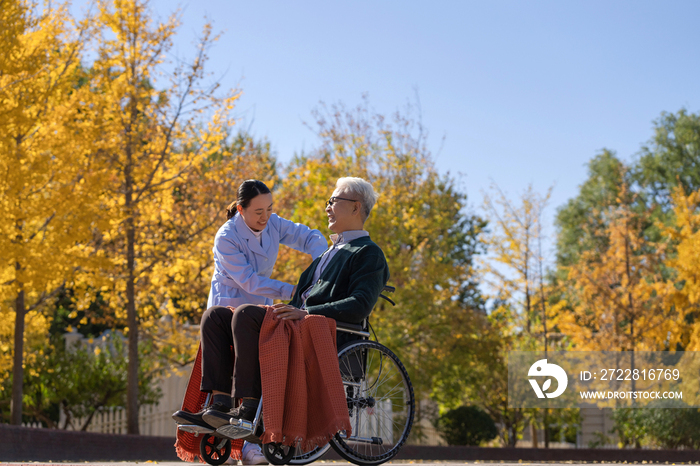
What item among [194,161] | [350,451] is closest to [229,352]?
[350,451]

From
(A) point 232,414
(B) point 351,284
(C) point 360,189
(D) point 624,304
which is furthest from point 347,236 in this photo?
(D) point 624,304

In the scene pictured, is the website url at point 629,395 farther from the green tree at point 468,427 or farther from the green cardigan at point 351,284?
the green cardigan at point 351,284

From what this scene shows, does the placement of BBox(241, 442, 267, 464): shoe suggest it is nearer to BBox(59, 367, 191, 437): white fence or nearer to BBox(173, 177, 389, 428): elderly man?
BBox(173, 177, 389, 428): elderly man

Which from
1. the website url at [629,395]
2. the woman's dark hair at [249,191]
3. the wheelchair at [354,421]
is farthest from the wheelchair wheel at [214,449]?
the website url at [629,395]

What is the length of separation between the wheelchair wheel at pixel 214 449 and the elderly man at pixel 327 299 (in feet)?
1.01

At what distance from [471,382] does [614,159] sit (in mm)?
25046

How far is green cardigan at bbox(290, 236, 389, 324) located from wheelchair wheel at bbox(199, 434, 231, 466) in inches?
32.8

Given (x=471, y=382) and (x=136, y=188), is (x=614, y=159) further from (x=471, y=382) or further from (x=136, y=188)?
(x=136, y=188)

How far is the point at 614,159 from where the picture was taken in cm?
3669

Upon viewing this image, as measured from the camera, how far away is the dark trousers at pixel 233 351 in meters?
3.30

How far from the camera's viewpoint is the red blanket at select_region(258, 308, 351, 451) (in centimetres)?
324

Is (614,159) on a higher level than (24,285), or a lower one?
higher

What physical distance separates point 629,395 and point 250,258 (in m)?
12.1

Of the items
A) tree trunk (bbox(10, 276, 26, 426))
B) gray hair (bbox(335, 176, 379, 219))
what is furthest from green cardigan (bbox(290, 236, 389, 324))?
tree trunk (bbox(10, 276, 26, 426))
